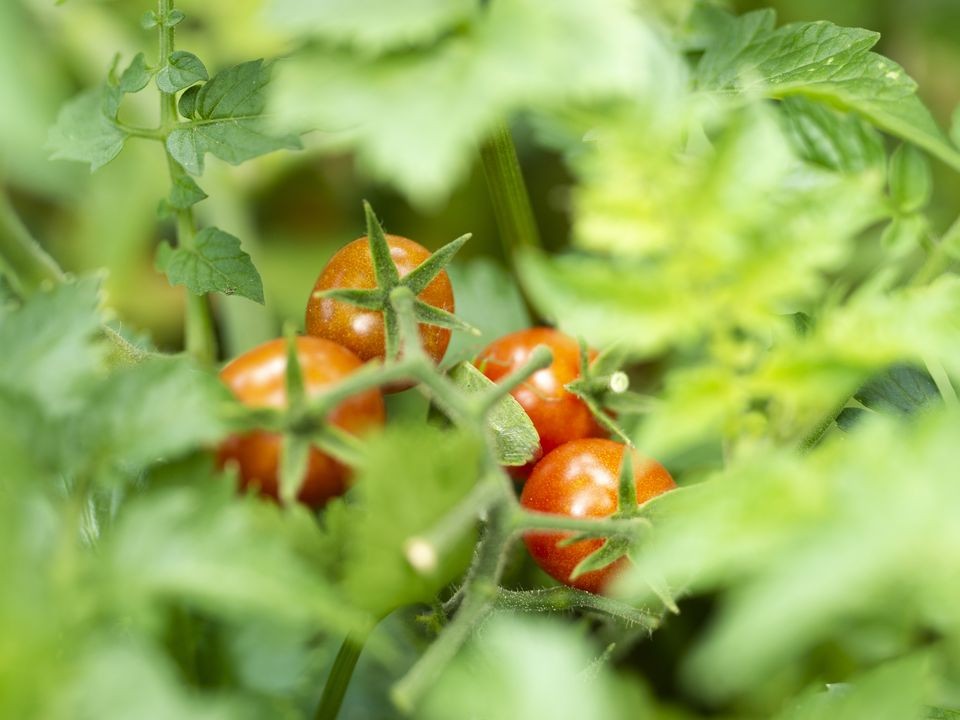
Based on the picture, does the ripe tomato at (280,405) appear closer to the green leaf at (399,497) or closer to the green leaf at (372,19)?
the green leaf at (399,497)

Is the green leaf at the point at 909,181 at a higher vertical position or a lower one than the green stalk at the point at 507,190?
lower

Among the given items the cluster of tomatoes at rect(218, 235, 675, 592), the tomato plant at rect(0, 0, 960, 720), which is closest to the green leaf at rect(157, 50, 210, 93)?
the tomato plant at rect(0, 0, 960, 720)

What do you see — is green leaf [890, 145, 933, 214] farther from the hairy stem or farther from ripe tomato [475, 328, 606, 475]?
the hairy stem

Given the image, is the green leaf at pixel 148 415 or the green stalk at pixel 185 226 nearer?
the green leaf at pixel 148 415

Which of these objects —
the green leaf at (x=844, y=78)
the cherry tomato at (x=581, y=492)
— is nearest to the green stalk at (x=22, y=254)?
the cherry tomato at (x=581, y=492)

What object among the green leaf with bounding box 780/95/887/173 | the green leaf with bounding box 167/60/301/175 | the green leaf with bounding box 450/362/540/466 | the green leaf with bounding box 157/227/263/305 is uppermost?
the green leaf with bounding box 167/60/301/175

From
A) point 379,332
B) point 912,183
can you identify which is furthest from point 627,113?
point 912,183

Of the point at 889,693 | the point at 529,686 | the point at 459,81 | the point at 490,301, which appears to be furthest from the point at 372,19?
the point at 490,301
